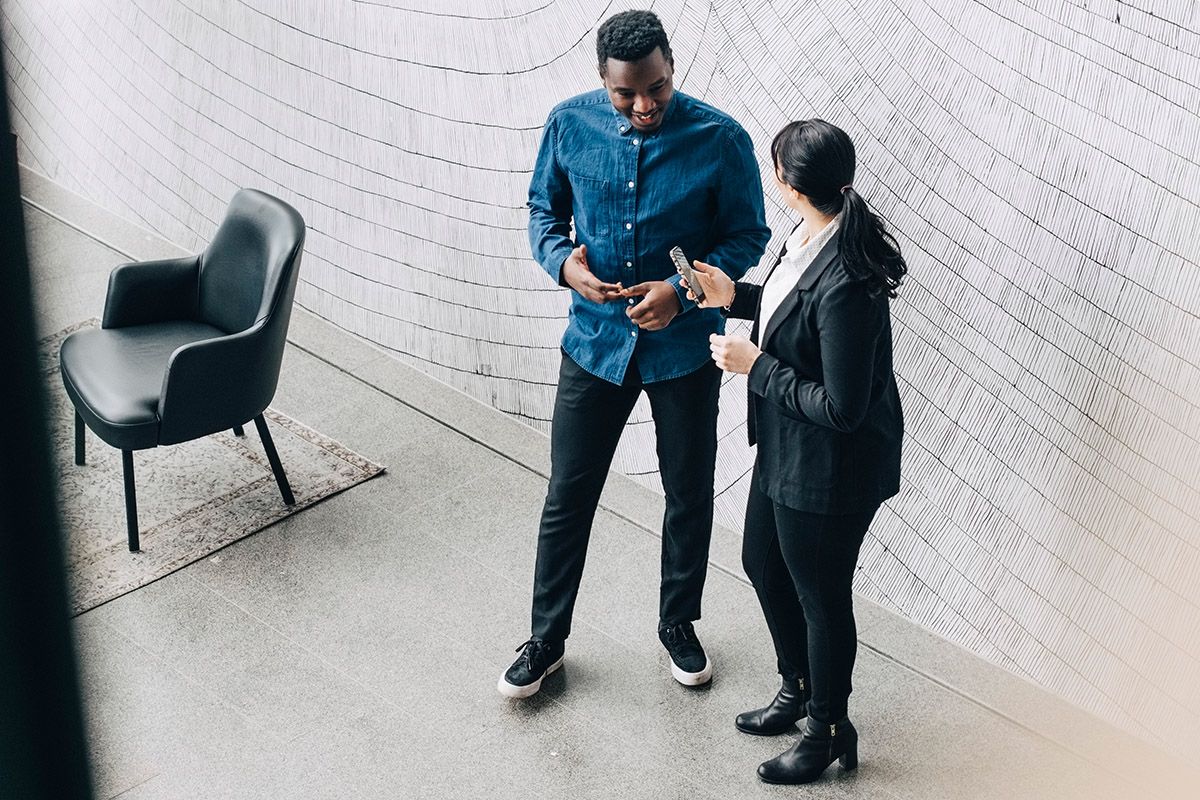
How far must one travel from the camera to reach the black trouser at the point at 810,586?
2.45m

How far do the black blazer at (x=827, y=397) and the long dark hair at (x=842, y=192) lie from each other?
0.03m

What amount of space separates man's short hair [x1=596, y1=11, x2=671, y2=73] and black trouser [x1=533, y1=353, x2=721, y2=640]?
2.24ft

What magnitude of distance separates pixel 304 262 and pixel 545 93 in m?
1.54

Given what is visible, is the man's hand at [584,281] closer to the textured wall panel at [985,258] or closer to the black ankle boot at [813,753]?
the textured wall panel at [985,258]

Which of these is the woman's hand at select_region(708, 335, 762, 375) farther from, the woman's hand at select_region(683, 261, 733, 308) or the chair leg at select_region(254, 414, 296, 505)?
the chair leg at select_region(254, 414, 296, 505)

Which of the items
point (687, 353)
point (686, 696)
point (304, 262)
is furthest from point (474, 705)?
point (304, 262)

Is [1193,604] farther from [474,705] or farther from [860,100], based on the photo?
[474,705]

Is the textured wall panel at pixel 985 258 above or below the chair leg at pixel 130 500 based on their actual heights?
above

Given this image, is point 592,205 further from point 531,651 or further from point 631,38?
point 531,651

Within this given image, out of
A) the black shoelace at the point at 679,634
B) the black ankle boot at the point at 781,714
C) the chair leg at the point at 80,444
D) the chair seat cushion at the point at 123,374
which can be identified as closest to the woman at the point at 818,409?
the black ankle boot at the point at 781,714

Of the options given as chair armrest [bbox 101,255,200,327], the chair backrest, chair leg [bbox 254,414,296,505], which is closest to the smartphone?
the chair backrest

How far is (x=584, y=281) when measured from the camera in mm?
2656

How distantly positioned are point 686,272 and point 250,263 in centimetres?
175

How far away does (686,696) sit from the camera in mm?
3045
